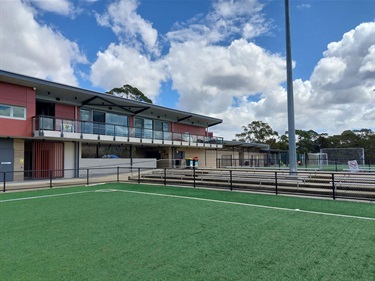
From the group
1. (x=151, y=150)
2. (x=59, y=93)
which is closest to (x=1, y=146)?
(x=59, y=93)

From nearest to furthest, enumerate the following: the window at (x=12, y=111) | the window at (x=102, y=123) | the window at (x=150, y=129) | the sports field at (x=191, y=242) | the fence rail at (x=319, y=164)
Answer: the sports field at (x=191, y=242), the window at (x=12, y=111), the window at (x=102, y=123), the fence rail at (x=319, y=164), the window at (x=150, y=129)

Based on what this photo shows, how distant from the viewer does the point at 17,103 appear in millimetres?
18922

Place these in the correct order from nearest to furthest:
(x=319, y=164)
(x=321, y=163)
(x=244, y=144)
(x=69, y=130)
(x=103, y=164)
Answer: (x=69, y=130), (x=103, y=164), (x=319, y=164), (x=321, y=163), (x=244, y=144)

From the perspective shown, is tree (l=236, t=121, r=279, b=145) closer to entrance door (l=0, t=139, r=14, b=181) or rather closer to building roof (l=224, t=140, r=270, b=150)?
building roof (l=224, t=140, r=270, b=150)

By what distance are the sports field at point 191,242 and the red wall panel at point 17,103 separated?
11.9 meters

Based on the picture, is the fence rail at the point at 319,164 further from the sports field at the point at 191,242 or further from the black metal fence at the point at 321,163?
the sports field at the point at 191,242

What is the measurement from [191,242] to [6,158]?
18.8 m

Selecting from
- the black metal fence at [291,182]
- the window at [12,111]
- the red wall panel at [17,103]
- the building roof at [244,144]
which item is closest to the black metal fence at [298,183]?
the black metal fence at [291,182]

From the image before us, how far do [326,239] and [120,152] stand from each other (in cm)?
2455

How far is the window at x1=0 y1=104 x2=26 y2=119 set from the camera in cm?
1831

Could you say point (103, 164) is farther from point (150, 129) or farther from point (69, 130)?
point (150, 129)

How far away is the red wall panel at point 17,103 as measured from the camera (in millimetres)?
18203

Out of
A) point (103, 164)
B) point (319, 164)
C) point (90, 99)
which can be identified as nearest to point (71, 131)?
point (90, 99)

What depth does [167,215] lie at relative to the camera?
7363 millimetres
